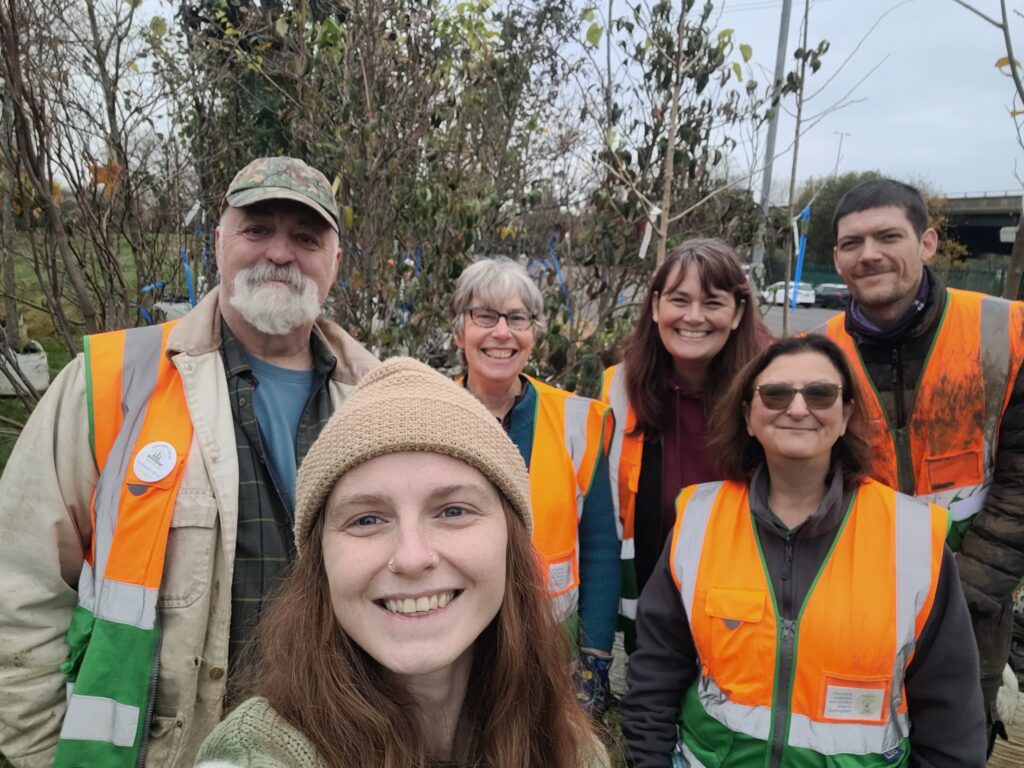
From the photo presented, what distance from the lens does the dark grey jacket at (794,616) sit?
1833mm

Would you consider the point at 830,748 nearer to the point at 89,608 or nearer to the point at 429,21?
the point at 89,608

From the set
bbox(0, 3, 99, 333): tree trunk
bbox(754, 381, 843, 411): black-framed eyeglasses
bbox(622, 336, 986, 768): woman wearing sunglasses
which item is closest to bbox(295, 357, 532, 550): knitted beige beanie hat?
bbox(622, 336, 986, 768): woman wearing sunglasses

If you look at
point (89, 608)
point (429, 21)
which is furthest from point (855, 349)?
point (429, 21)

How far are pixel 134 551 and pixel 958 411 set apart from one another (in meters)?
2.60

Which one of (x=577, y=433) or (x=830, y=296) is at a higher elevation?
(x=830, y=296)

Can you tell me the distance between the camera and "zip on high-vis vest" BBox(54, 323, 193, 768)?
1.67 m

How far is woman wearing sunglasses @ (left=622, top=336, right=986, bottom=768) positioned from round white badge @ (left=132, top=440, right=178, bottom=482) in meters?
1.39

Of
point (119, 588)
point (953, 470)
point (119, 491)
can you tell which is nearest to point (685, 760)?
point (953, 470)

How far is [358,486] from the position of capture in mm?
1196

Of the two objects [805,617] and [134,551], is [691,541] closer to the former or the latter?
[805,617]

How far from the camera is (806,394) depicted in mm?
2037

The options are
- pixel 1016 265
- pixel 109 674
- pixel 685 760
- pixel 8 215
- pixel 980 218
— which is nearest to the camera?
pixel 109 674

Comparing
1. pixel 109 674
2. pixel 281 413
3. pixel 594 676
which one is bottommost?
pixel 594 676

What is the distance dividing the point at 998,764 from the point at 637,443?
80.8 inches
